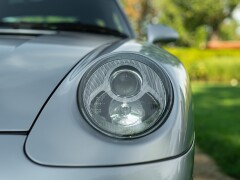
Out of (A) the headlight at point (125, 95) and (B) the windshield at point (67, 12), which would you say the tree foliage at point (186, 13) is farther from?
(A) the headlight at point (125, 95)

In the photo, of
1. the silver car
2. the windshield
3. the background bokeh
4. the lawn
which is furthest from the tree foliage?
the silver car

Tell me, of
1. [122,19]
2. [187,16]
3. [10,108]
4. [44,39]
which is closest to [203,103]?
[122,19]

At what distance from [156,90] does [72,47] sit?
0.54 metres

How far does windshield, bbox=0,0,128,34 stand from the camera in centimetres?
294

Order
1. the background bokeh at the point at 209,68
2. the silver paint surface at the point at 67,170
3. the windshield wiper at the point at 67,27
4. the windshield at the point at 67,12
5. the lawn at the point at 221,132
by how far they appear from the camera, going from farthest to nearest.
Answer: the background bokeh at the point at 209,68
the lawn at the point at 221,132
the windshield at the point at 67,12
the windshield wiper at the point at 67,27
the silver paint surface at the point at 67,170

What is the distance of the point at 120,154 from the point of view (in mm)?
1355

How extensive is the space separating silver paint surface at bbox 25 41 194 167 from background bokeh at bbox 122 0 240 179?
5.94 feet

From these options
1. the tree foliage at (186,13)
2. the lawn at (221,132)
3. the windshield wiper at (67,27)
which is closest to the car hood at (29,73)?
the windshield wiper at (67,27)

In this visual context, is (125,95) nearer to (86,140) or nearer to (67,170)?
(86,140)

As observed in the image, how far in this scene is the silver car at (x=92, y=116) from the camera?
1.35 m

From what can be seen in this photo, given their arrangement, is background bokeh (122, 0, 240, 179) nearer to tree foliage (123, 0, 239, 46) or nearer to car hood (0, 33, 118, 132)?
tree foliage (123, 0, 239, 46)

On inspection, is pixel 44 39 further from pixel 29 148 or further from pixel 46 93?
pixel 29 148

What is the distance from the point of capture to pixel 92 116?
1.46 meters

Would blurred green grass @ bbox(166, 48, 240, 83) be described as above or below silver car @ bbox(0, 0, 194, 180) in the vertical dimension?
below
